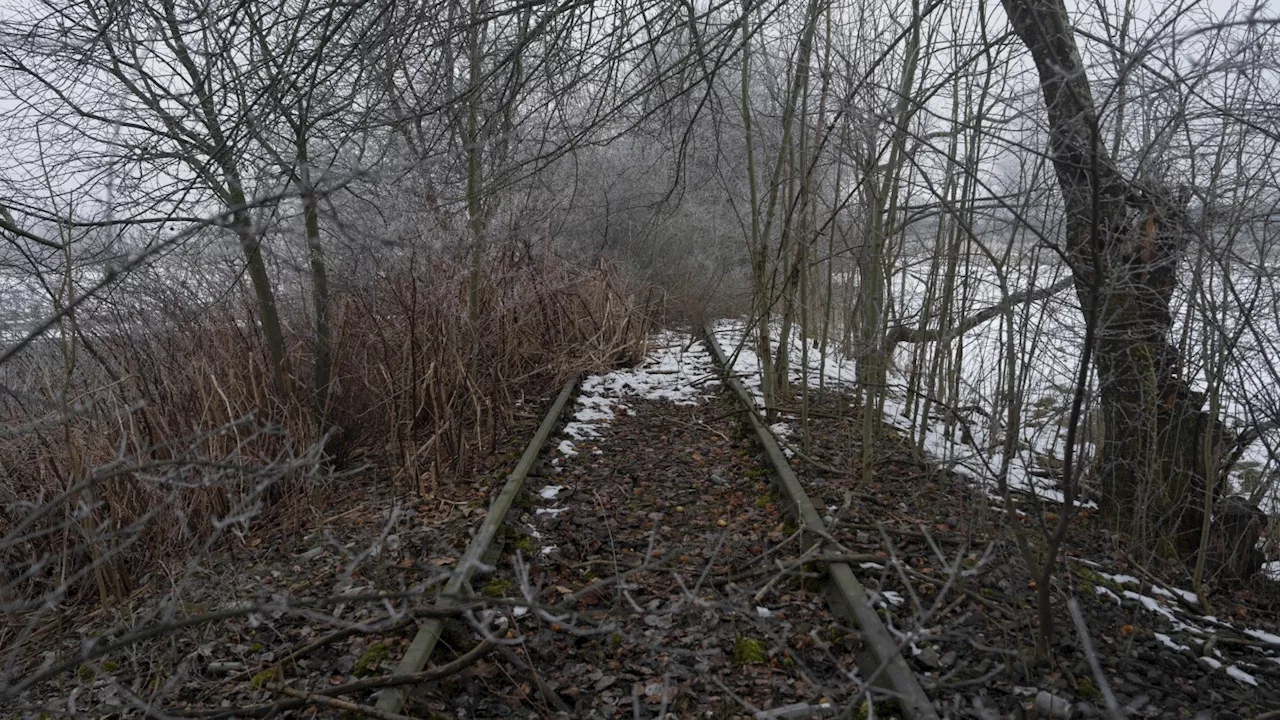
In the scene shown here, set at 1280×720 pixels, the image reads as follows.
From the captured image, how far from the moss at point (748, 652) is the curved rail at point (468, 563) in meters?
1.26

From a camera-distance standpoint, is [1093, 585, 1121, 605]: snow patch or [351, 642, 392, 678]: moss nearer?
[351, 642, 392, 678]: moss

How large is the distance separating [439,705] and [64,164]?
16.7 ft

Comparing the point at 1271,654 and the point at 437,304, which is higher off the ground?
the point at 437,304

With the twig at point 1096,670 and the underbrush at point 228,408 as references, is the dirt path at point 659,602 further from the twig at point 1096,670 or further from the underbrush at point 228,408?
the underbrush at point 228,408

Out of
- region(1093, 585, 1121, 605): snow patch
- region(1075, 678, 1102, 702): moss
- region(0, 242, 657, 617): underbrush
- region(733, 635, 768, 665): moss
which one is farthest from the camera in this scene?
region(0, 242, 657, 617): underbrush

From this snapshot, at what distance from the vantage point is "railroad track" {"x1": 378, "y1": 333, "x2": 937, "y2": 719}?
127 inches

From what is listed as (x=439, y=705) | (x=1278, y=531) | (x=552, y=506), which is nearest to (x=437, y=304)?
(x=552, y=506)

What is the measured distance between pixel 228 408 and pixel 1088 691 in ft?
15.9

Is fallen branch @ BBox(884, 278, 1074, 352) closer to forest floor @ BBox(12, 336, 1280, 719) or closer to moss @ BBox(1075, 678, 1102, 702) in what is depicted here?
forest floor @ BBox(12, 336, 1280, 719)

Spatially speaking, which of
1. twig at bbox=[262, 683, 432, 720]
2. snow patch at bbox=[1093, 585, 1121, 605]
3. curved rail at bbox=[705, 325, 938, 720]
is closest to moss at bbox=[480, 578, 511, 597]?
twig at bbox=[262, 683, 432, 720]

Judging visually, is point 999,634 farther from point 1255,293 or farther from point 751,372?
point 751,372

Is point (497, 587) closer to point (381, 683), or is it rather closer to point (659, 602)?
point (659, 602)

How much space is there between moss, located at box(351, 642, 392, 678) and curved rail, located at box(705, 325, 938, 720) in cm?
213

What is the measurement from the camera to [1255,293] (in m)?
4.02
